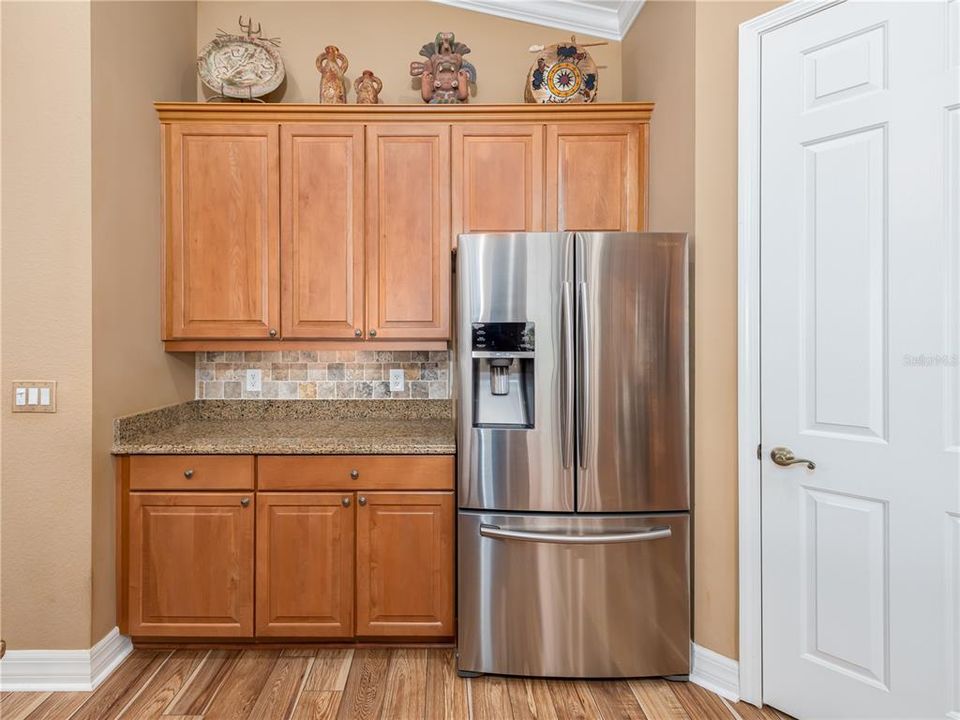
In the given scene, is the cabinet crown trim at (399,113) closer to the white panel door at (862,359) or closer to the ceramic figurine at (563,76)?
the ceramic figurine at (563,76)

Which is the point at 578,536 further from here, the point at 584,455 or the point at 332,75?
the point at 332,75

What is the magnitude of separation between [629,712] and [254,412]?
220 cm

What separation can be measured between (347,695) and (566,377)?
1.44 meters

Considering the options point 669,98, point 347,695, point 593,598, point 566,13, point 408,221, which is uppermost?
point 566,13

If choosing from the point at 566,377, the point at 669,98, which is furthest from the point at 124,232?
the point at 669,98

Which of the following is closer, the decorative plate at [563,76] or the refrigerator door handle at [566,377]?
the refrigerator door handle at [566,377]

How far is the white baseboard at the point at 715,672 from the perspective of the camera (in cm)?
200

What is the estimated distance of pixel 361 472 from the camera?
223cm

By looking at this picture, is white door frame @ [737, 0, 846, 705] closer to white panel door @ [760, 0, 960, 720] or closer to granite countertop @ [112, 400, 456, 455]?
white panel door @ [760, 0, 960, 720]

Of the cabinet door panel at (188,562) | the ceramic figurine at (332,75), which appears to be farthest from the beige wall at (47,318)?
the ceramic figurine at (332,75)

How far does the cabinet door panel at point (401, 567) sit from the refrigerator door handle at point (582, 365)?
2.29 feet

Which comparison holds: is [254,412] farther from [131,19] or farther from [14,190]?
[131,19]

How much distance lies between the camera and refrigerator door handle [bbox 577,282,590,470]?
204 cm

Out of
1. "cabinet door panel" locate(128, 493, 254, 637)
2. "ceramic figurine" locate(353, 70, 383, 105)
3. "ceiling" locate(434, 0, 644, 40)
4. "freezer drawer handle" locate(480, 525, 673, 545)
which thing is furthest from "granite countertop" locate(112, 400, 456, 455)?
"ceiling" locate(434, 0, 644, 40)
